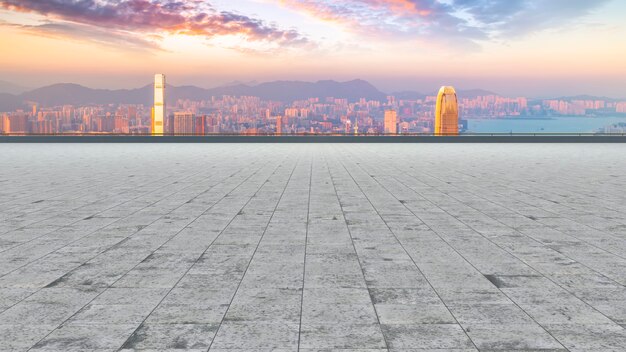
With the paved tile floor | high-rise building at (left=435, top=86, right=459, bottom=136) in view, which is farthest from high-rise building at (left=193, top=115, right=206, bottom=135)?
the paved tile floor

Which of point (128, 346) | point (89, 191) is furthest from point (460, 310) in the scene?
point (89, 191)

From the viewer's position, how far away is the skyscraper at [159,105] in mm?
88238

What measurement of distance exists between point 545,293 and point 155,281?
Answer: 4335 millimetres

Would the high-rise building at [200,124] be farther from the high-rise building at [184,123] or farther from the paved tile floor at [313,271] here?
the paved tile floor at [313,271]

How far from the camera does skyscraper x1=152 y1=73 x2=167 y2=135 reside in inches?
3474

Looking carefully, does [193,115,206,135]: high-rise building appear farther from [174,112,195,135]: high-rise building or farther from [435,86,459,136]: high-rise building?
[435,86,459,136]: high-rise building

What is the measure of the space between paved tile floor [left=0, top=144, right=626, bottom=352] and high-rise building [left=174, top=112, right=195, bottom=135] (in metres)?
46.7

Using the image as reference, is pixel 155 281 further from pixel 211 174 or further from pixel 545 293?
pixel 211 174

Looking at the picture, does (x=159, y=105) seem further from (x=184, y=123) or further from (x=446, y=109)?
(x=446, y=109)

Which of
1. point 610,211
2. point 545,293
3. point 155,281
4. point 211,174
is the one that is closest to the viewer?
point 545,293

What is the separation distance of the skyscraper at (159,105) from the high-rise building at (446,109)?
1681 inches

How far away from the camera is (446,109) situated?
93.2 meters

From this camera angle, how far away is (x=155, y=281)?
6.68 meters

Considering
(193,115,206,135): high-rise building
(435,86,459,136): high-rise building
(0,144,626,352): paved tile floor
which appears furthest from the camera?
(435,86,459,136): high-rise building
